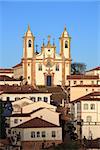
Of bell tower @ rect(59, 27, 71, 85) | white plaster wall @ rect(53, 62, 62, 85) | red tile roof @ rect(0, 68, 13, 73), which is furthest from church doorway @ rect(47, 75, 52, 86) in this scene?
red tile roof @ rect(0, 68, 13, 73)

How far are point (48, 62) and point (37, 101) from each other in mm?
8097

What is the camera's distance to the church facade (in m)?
24.1

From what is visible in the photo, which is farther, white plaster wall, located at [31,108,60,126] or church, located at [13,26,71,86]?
church, located at [13,26,71,86]

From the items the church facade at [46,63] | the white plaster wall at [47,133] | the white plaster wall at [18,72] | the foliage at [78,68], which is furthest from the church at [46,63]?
the white plaster wall at [47,133]

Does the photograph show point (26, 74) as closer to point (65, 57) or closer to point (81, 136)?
point (65, 57)

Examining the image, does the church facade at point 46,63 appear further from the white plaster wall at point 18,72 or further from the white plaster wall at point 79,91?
the white plaster wall at point 79,91

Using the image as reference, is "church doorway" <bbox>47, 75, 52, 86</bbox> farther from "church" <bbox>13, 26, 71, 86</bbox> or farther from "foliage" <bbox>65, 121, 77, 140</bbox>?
"foliage" <bbox>65, 121, 77, 140</bbox>

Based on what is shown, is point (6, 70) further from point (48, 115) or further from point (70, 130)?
point (70, 130)

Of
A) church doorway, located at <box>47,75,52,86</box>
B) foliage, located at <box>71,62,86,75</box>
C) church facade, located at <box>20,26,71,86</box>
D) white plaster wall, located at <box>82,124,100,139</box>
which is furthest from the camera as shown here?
foliage, located at <box>71,62,86,75</box>

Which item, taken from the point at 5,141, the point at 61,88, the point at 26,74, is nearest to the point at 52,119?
the point at 5,141

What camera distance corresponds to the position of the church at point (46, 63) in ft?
79.2

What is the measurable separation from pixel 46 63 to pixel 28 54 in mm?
1006

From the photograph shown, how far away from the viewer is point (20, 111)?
52.2 ft

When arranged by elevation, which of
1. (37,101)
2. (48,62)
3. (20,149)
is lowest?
(20,149)
